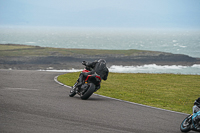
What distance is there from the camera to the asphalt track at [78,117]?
8375 millimetres

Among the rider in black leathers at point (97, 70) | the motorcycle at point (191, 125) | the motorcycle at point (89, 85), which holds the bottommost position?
the motorcycle at point (191, 125)

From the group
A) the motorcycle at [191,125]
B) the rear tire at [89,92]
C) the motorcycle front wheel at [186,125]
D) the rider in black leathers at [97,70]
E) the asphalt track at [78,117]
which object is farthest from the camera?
the rider in black leathers at [97,70]

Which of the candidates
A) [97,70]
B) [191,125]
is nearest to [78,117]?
[191,125]

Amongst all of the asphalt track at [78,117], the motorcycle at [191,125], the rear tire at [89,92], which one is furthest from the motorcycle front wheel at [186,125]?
the rear tire at [89,92]

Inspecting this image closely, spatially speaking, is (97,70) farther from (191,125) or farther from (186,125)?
(191,125)

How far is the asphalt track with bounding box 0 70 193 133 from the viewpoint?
8.38m

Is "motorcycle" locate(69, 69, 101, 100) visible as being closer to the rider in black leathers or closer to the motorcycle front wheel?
the rider in black leathers

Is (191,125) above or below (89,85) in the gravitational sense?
below

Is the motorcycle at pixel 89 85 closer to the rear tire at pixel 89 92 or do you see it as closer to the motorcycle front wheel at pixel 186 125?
the rear tire at pixel 89 92

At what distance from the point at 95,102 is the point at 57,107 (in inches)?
92.6

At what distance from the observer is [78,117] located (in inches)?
382

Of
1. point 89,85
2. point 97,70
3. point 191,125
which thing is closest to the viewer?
point 191,125

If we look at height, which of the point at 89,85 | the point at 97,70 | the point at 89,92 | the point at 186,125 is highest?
the point at 97,70

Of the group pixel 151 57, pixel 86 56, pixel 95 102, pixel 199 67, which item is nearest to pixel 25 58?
pixel 86 56
